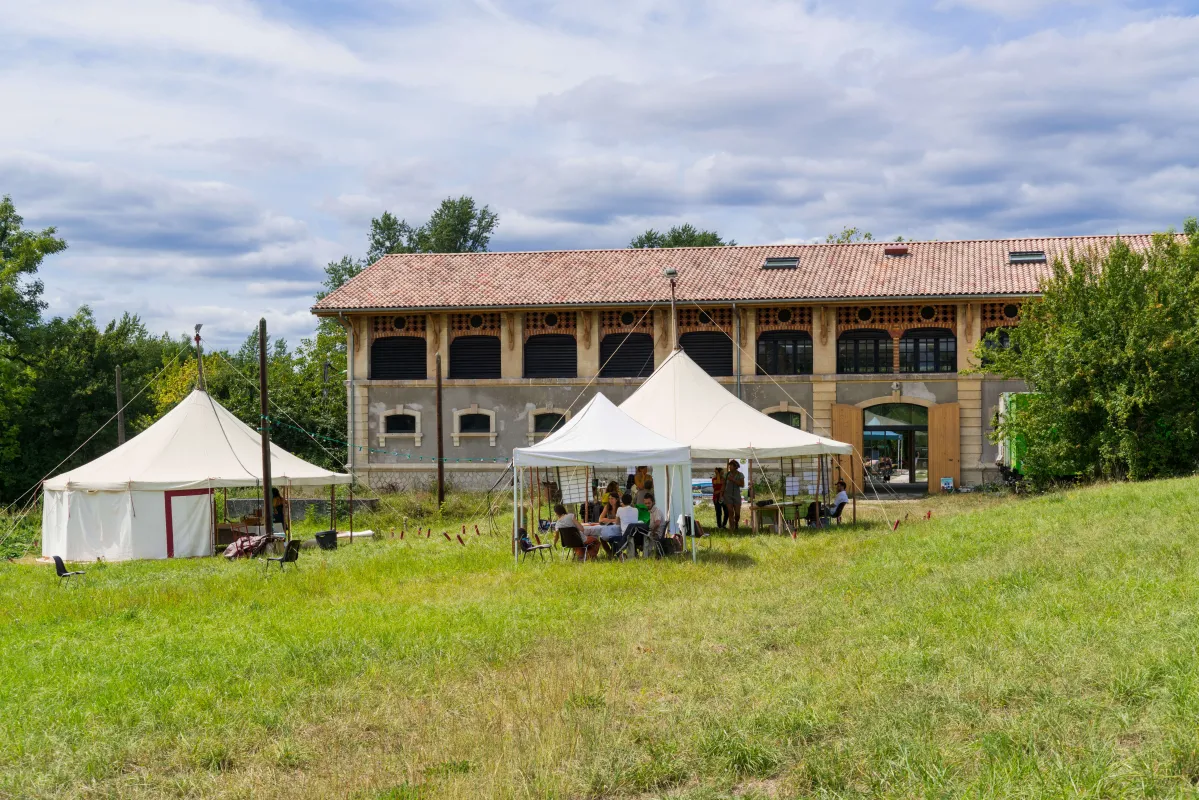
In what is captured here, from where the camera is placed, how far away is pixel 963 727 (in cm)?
640

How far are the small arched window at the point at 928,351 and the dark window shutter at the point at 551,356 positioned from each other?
29.6ft

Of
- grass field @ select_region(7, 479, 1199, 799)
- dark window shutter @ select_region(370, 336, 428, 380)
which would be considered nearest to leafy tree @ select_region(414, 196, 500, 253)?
dark window shutter @ select_region(370, 336, 428, 380)

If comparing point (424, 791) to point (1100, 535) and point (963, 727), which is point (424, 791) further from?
point (1100, 535)

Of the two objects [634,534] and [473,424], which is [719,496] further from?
[473,424]

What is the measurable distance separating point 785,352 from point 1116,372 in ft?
29.8

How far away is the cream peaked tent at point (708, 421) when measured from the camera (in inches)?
771

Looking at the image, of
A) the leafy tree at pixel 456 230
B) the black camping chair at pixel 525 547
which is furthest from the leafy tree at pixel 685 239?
the black camping chair at pixel 525 547

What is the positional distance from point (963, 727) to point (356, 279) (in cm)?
2932

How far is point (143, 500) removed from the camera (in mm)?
20484

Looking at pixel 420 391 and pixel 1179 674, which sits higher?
pixel 420 391

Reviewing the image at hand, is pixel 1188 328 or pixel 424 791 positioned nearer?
pixel 424 791

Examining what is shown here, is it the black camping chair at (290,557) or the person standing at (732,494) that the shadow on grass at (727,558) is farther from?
the black camping chair at (290,557)

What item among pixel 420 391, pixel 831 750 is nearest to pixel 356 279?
pixel 420 391

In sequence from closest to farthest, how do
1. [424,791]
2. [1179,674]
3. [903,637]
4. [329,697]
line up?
[424,791] < [1179,674] < [329,697] < [903,637]
